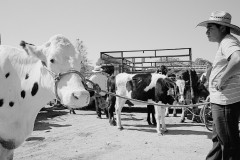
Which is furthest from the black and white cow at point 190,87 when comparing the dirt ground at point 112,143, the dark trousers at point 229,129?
the dark trousers at point 229,129

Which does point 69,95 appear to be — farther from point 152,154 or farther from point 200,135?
point 200,135

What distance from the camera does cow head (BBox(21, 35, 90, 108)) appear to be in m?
2.26

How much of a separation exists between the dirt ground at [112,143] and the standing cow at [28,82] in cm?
220

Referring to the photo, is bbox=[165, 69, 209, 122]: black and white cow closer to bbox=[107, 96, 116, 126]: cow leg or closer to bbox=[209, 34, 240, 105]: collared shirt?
bbox=[107, 96, 116, 126]: cow leg

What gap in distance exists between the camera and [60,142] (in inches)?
230

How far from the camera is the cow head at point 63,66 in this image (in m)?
2.26

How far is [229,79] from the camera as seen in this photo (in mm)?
2641

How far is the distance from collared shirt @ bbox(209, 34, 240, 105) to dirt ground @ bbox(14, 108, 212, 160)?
96.9 inches

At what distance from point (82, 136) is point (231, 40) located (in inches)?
198

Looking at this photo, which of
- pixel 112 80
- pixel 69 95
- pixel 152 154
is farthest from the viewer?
pixel 112 80

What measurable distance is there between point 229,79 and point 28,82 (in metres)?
2.32

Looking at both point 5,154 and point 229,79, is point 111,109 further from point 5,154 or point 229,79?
point 229,79

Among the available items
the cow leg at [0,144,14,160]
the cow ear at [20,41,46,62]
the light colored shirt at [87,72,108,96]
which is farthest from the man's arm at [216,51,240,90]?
the light colored shirt at [87,72,108,96]

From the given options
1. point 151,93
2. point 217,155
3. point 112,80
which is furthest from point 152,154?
point 112,80
